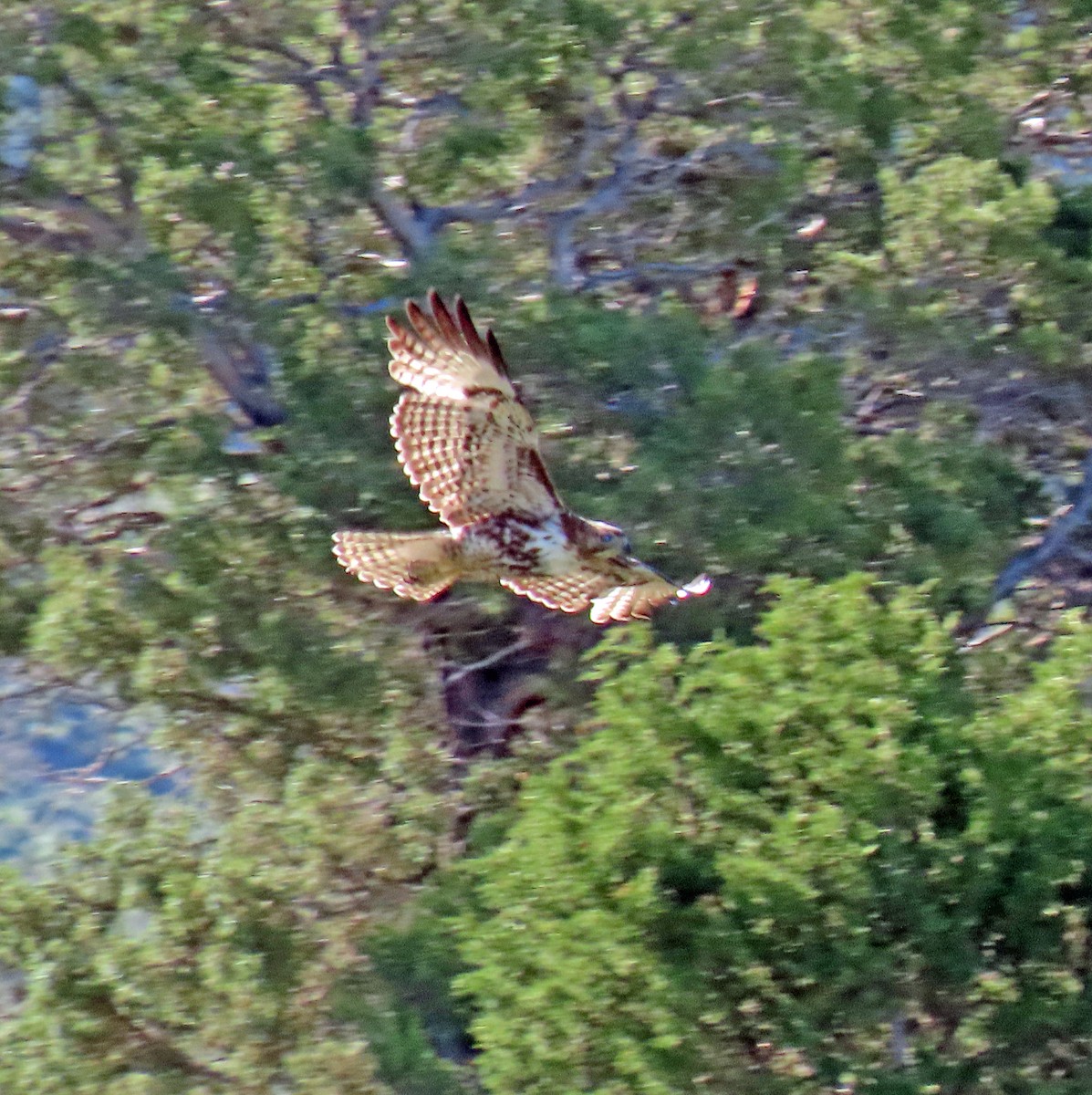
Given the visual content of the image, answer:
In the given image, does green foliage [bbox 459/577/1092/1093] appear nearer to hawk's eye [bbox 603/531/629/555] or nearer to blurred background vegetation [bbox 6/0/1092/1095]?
blurred background vegetation [bbox 6/0/1092/1095]

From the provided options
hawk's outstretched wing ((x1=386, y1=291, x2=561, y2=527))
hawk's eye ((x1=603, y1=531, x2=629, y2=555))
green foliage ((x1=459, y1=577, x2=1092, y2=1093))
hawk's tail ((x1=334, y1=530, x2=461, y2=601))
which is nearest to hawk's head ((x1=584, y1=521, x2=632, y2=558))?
hawk's eye ((x1=603, y1=531, x2=629, y2=555))

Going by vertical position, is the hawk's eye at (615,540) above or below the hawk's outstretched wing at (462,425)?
below

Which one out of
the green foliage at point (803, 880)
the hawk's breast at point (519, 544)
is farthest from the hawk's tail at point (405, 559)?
the green foliage at point (803, 880)

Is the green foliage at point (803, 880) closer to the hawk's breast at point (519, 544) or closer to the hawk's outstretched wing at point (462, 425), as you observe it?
the hawk's breast at point (519, 544)

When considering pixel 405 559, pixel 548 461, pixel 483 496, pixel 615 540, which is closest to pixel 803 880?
pixel 615 540

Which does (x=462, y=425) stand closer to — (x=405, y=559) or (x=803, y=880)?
(x=405, y=559)

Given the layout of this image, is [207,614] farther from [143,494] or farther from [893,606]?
[893,606]

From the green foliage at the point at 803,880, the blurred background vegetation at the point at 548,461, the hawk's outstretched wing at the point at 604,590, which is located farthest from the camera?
the blurred background vegetation at the point at 548,461

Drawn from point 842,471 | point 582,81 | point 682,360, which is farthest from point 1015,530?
point 582,81
